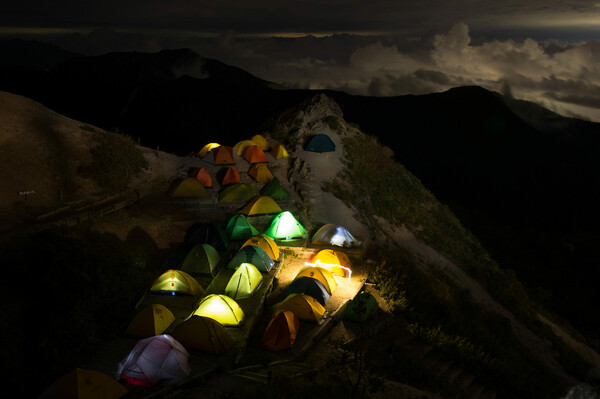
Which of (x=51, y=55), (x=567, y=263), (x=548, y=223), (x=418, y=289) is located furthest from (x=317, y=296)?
(x=51, y=55)

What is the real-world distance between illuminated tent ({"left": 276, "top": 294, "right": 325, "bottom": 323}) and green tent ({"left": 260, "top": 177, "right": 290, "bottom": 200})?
11947 mm

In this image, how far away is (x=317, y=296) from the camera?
54.3 ft

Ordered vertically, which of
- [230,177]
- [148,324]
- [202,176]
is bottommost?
[148,324]

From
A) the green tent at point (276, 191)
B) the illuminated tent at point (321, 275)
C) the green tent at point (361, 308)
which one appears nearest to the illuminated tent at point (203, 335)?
the green tent at point (361, 308)

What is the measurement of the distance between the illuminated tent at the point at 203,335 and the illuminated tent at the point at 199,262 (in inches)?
188

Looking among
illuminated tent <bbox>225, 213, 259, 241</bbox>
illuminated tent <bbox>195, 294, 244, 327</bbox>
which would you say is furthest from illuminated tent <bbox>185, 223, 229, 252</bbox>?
illuminated tent <bbox>195, 294, 244, 327</bbox>

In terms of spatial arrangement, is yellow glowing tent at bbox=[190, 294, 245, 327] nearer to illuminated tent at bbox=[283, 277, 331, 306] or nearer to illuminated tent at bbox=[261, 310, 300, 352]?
illuminated tent at bbox=[261, 310, 300, 352]

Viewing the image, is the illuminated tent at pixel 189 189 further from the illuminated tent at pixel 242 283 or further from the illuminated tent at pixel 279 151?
the illuminated tent at pixel 242 283

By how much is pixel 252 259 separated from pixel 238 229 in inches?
140

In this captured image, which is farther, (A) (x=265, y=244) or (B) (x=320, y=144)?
(B) (x=320, y=144)

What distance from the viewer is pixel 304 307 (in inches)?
607

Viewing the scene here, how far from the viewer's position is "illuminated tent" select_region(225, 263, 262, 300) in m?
16.7

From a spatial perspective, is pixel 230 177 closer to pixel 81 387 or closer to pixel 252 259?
pixel 252 259

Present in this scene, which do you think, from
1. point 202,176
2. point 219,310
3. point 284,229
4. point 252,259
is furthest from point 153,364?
point 202,176
